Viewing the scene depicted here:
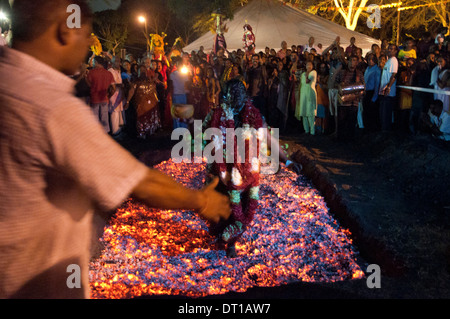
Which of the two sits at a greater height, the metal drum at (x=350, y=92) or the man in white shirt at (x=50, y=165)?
the metal drum at (x=350, y=92)

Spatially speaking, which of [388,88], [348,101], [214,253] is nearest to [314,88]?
[348,101]

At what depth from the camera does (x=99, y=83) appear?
34.6ft

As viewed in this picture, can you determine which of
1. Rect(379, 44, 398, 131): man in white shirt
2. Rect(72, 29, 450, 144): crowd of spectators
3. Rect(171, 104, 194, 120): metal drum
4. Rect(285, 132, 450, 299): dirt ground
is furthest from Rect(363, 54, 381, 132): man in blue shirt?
Rect(171, 104, 194, 120): metal drum

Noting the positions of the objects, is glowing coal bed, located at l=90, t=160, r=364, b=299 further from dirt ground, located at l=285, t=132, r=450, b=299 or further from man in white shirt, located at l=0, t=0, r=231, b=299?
man in white shirt, located at l=0, t=0, r=231, b=299

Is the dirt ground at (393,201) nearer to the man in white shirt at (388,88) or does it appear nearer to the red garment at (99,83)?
the man in white shirt at (388,88)

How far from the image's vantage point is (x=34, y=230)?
51.7 inches

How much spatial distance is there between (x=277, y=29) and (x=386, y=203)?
12860 mm

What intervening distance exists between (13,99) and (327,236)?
4764 millimetres

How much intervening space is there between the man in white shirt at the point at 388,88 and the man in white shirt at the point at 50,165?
30.3 ft

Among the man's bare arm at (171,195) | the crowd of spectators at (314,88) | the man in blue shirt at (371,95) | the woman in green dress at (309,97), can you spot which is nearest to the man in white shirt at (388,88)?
the crowd of spectators at (314,88)

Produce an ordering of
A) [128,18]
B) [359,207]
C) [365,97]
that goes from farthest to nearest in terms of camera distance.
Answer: [128,18] → [365,97] → [359,207]

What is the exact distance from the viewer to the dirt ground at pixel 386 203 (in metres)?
3.52
